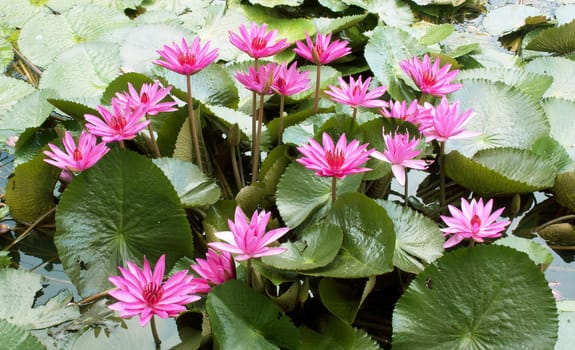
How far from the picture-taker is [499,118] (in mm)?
1693

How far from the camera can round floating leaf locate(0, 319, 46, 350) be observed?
1053 millimetres

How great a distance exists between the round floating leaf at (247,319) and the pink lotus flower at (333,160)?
0.26 m

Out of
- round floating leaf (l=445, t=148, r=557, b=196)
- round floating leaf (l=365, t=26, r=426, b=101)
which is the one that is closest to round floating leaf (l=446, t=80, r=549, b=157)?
round floating leaf (l=445, t=148, r=557, b=196)

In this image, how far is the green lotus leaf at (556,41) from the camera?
2.28 metres

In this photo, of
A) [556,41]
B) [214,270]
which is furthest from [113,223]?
[556,41]

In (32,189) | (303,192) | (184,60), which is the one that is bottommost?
(32,189)

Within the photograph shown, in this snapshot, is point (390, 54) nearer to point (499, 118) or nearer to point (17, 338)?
point (499, 118)

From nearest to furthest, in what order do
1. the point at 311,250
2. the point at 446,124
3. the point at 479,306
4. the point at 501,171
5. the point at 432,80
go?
the point at 479,306
the point at 311,250
the point at 446,124
the point at 432,80
the point at 501,171

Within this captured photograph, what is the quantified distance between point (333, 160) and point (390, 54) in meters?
0.93

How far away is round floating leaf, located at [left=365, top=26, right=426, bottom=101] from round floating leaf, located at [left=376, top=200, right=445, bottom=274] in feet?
2.16

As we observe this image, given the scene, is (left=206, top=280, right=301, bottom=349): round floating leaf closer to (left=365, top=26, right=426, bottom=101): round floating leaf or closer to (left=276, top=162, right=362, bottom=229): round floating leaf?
(left=276, top=162, right=362, bottom=229): round floating leaf

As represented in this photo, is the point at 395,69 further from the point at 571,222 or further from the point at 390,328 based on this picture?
the point at 390,328

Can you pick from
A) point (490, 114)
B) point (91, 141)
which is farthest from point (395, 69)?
point (91, 141)

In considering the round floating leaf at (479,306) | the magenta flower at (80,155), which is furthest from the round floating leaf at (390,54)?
the magenta flower at (80,155)
